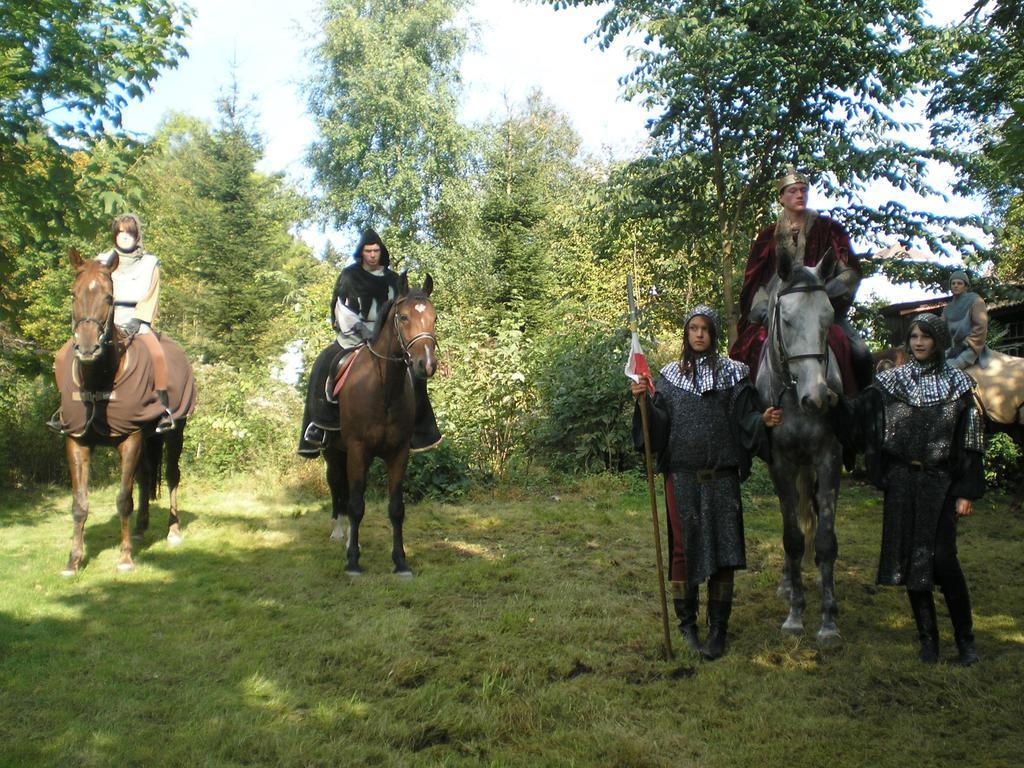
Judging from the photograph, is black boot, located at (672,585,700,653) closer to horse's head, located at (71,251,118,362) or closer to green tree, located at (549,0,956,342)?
horse's head, located at (71,251,118,362)

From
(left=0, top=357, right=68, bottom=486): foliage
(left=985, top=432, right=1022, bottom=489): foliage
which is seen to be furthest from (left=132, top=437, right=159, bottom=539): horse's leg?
(left=985, top=432, right=1022, bottom=489): foliage

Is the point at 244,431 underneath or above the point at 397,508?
above

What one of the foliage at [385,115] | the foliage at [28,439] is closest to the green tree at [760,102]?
the foliage at [28,439]

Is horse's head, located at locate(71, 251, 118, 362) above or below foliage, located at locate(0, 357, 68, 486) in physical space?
above

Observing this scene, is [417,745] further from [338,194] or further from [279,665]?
[338,194]

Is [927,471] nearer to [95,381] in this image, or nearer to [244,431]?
[95,381]

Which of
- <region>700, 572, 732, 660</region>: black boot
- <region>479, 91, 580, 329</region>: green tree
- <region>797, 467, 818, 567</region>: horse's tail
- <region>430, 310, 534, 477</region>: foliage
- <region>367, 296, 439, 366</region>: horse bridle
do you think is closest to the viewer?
<region>700, 572, 732, 660</region>: black boot

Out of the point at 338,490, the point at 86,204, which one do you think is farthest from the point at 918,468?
the point at 86,204

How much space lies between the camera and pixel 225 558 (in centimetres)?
765

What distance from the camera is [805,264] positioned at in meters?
6.17

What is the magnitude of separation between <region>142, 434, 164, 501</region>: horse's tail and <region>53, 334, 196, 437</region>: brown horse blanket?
1170mm

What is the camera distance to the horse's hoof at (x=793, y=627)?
5.30 m

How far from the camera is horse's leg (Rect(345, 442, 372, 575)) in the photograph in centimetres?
711

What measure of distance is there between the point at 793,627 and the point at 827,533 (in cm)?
67
